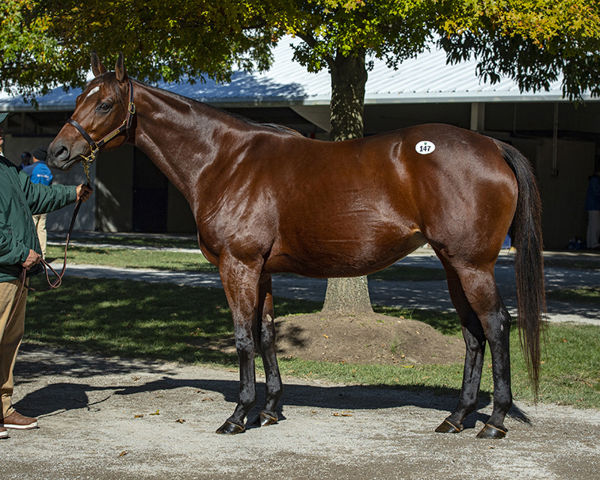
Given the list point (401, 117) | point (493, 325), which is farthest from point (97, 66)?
point (401, 117)

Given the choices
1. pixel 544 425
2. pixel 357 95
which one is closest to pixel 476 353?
pixel 544 425

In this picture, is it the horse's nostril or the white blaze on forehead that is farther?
the white blaze on forehead

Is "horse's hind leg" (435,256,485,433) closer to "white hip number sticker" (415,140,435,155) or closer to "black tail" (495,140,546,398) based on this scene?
"black tail" (495,140,546,398)

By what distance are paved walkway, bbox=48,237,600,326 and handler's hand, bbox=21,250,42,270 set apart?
24.8 ft

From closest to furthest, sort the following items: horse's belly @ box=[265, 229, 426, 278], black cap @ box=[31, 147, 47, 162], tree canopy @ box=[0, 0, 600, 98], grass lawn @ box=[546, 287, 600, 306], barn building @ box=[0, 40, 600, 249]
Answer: horse's belly @ box=[265, 229, 426, 278] < tree canopy @ box=[0, 0, 600, 98] < black cap @ box=[31, 147, 47, 162] < grass lawn @ box=[546, 287, 600, 306] < barn building @ box=[0, 40, 600, 249]

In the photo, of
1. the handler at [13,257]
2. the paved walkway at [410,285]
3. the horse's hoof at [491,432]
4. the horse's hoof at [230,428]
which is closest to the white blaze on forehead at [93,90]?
the handler at [13,257]

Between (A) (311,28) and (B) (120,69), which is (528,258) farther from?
(A) (311,28)

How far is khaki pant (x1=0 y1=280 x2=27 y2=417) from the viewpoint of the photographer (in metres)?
5.50

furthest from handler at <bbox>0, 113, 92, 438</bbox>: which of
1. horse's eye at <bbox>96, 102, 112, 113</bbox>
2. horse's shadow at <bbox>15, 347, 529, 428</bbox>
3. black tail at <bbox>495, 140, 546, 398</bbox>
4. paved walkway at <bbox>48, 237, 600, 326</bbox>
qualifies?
paved walkway at <bbox>48, 237, 600, 326</bbox>

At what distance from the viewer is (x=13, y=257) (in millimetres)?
5355

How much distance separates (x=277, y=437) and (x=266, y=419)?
1.11ft

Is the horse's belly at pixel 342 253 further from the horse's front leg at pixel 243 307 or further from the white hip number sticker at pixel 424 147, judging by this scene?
the white hip number sticker at pixel 424 147

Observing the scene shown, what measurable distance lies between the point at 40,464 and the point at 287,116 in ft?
75.5

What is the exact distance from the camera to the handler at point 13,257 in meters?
5.43
